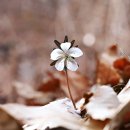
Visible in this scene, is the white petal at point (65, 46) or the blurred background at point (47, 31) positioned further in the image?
the blurred background at point (47, 31)

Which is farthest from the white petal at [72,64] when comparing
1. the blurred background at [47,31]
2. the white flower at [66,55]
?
the blurred background at [47,31]

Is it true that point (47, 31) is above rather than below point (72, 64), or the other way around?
above

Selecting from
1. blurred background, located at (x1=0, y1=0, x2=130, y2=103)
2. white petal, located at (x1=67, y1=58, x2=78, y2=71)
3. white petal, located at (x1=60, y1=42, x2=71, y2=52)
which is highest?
blurred background, located at (x1=0, y1=0, x2=130, y2=103)

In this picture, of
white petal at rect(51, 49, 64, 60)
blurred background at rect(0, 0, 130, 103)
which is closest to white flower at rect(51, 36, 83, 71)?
white petal at rect(51, 49, 64, 60)

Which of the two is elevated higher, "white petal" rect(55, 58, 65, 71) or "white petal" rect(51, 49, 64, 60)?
"white petal" rect(51, 49, 64, 60)

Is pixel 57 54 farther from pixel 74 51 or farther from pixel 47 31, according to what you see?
pixel 47 31

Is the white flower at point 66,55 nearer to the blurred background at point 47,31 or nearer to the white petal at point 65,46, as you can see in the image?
the white petal at point 65,46

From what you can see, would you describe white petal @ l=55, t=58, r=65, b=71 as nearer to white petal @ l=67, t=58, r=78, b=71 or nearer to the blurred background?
white petal @ l=67, t=58, r=78, b=71

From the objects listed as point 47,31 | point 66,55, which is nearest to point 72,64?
point 66,55

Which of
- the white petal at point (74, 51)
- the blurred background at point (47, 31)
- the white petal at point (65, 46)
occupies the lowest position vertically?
the white petal at point (74, 51)
